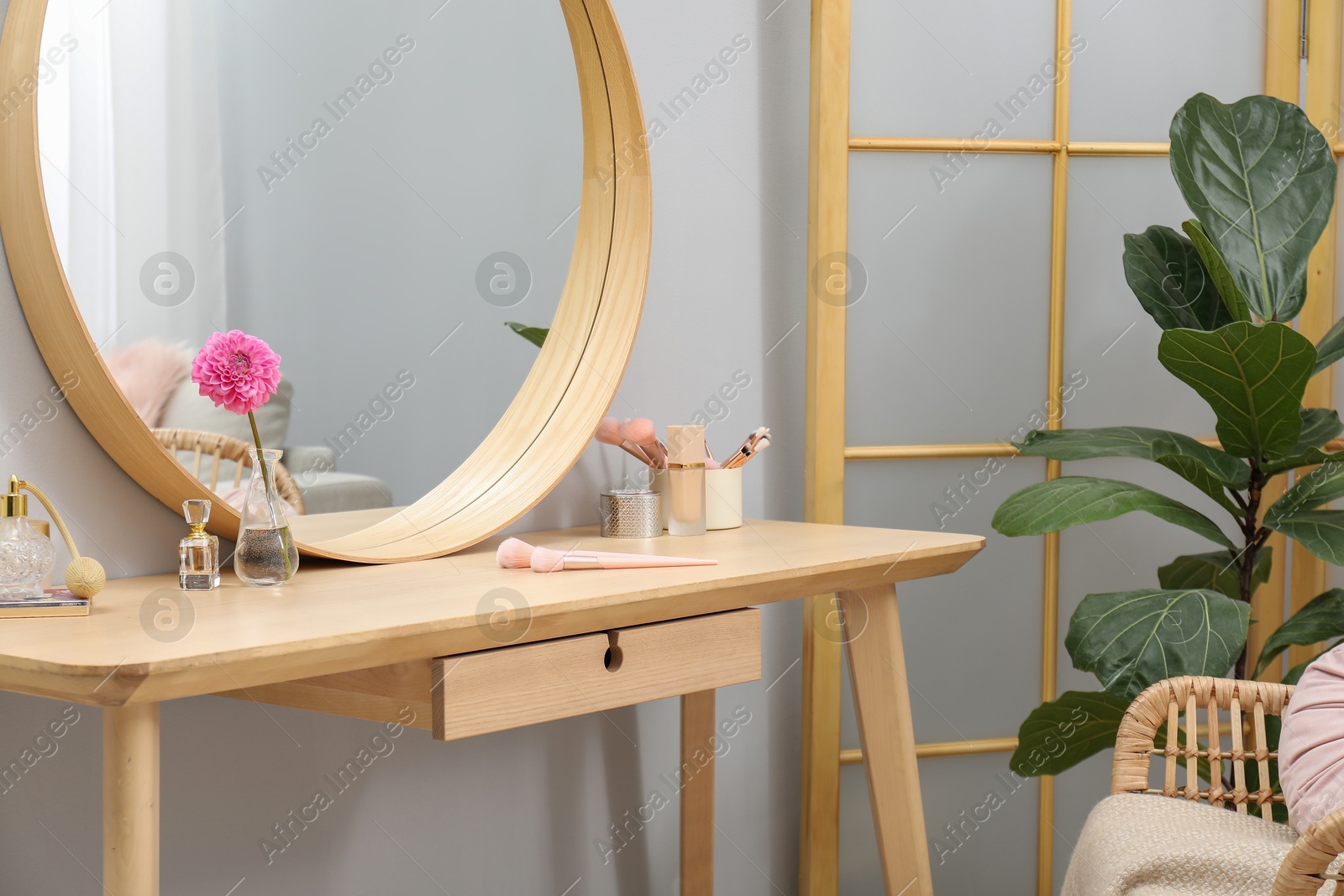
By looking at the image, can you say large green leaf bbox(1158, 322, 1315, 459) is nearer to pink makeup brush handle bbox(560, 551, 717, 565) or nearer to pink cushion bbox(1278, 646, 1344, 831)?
pink cushion bbox(1278, 646, 1344, 831)

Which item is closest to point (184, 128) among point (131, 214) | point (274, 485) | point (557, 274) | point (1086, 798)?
point (131, 214)

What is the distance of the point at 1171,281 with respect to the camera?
1618 millimetres

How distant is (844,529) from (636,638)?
496 millimetres

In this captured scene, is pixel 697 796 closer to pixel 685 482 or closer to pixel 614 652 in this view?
pixel 685 482

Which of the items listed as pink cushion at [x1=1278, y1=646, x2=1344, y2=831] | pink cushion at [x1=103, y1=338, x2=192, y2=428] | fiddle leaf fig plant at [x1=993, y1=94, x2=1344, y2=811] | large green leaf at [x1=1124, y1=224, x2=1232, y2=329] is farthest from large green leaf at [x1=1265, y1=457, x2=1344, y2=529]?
pink cushion at [x1=103, y1=338, x2=192, y2=428]

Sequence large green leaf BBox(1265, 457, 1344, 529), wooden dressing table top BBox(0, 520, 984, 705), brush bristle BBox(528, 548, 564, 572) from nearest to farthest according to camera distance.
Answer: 1. wooden dressing table top BBox(0, 520, 984, 705)
2. brush bristle BBox(528, 548, 564, 572)
3. large green leaf BBox(1265, 457, 1344, 529)

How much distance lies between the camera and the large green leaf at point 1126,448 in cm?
153

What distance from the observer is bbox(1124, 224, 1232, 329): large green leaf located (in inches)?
63.2

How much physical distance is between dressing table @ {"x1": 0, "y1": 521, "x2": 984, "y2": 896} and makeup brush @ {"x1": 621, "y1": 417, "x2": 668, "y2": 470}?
0.13 metres

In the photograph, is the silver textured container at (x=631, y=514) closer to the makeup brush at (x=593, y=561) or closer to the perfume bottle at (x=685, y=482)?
the perfume bottle at (x=685, y=482)

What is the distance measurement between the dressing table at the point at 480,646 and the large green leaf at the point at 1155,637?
0.61 feet

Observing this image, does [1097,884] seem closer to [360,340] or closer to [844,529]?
[844,529]

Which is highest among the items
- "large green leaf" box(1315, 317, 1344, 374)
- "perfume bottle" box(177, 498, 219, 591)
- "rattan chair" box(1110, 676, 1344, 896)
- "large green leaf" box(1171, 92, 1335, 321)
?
"large green leaf" box(1171, 92, 1335, 321)

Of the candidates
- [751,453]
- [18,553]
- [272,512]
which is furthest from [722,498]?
[18,553]
